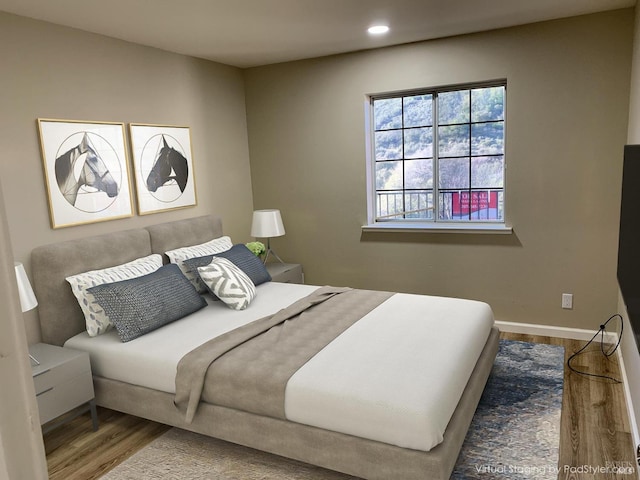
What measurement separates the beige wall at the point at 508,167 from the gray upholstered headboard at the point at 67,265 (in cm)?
176

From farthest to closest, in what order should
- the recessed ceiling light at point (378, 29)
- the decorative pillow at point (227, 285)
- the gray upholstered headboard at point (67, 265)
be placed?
the recessed ceiling light at point (378, 29)
the decorative pillow at point (227, 285)
the gray upholstered headboard at point (67, 265)

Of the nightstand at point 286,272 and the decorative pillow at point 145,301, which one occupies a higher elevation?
the decorative pillow at point 145,301

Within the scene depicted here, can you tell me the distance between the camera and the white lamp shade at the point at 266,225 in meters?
4.60

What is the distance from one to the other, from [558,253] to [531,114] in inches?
44.3

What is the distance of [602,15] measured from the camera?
3584 mm

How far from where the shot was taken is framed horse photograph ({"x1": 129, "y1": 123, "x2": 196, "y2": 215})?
12.7 feet

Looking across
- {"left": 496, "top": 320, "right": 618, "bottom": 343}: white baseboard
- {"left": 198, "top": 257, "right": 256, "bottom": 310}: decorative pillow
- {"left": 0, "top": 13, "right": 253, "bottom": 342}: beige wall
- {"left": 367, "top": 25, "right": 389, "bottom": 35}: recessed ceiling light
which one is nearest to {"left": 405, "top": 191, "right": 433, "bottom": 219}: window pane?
{"left": 496, "top": 320, "right": 618, "bottom": 343}: white baseboard

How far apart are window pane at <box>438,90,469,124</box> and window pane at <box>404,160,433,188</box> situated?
40cm

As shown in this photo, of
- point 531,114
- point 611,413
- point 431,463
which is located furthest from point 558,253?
point 431,463

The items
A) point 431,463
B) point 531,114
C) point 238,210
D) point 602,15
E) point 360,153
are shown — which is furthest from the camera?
point 238,210

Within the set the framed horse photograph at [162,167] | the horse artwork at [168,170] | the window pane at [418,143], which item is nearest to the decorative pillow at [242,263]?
the framed horse photograph at [162,167]

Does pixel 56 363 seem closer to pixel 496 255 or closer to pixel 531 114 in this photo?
pixel 496 255

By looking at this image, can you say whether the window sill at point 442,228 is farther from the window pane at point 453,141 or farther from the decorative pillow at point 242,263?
the decorative pillow at point 242,263

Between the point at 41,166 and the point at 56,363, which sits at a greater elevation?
the point at 41,166
